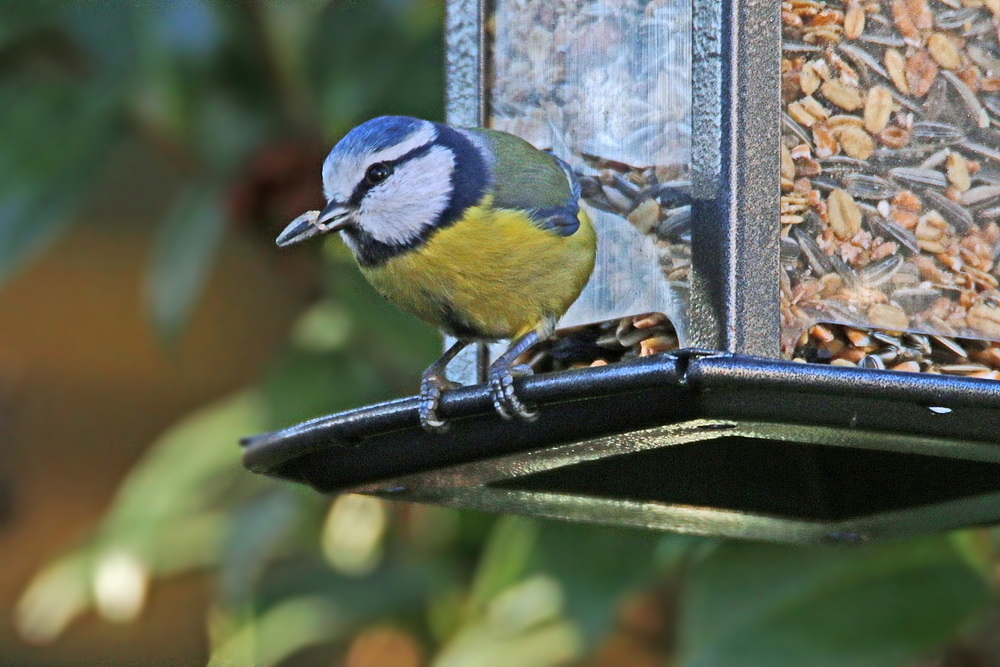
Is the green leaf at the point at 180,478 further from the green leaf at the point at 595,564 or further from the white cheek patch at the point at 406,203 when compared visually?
the white cheek patch at the point at 406,203

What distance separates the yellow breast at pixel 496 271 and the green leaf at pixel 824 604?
590 millimetres

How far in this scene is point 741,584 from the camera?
1.76 m

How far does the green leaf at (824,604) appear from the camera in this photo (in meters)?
Answer: 1.72

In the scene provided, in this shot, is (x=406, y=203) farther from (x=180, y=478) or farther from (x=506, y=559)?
(x=180, y=478)

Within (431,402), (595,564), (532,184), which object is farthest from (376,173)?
(595,564)

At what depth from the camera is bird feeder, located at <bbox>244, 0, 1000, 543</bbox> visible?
1223mm

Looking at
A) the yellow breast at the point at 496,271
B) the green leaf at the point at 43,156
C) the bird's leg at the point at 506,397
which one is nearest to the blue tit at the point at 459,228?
the yellow breast at the point at 496,271

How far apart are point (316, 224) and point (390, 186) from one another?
0.28ft

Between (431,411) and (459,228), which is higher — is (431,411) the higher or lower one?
the lower one

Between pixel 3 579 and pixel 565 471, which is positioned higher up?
pixel 565 471

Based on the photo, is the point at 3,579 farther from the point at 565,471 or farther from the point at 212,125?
the point at 565,471

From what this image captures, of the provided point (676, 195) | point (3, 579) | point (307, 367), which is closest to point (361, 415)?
point (676, 195)

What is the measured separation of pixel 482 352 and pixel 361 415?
0.40 meters

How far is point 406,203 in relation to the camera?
1.33 metres
